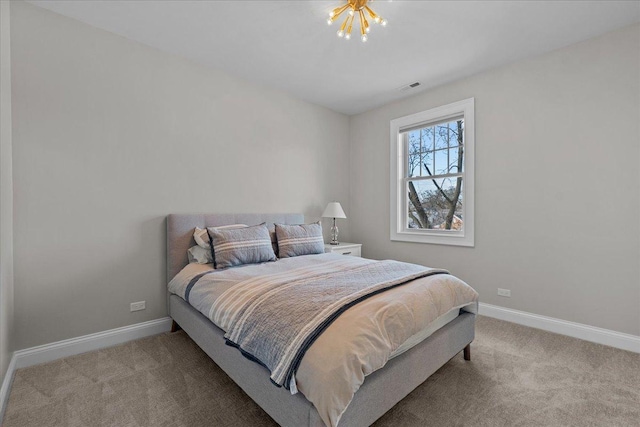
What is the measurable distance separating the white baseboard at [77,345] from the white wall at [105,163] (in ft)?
0.21

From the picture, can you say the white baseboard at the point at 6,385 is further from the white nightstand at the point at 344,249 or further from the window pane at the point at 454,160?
the window pane at the point at 454,160

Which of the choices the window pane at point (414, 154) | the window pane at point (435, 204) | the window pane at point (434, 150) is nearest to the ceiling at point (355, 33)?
the window pane at point (434, 150)

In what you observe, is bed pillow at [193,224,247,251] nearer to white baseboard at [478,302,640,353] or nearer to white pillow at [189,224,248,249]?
white pillow at [189,224,248,249]

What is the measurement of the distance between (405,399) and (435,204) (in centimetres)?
256

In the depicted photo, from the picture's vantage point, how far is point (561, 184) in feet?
8.80

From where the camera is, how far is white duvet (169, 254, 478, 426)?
1.13 m

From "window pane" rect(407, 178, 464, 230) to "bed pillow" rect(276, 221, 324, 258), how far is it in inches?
59.2

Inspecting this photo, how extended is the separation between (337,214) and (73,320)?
2894 millimetres

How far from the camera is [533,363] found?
2137mm

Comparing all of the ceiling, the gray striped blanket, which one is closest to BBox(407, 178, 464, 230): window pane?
the ceiling

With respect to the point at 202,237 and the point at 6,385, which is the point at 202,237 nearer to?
the point at 202,237

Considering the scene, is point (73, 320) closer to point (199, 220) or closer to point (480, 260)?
point (199, 220)

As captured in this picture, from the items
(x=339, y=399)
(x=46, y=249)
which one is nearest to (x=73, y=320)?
(x=46, y=249)

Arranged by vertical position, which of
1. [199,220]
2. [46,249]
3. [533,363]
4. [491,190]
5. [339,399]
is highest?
[491,190]
